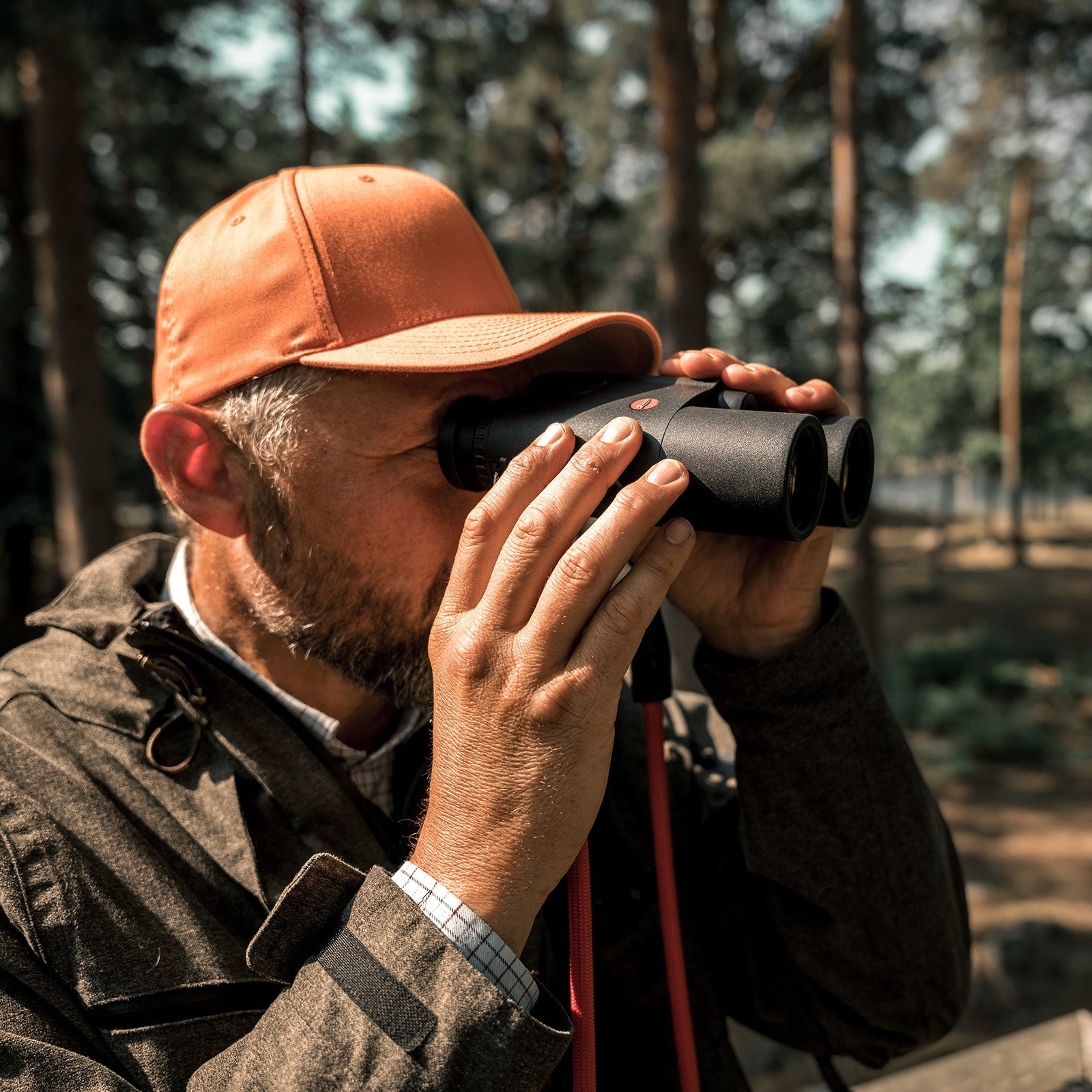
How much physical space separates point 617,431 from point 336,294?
0.55 metres

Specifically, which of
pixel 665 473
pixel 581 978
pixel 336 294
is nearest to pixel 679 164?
pixel 336 294

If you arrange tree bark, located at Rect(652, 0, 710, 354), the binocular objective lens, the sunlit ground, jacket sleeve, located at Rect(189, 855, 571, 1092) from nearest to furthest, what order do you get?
jacket sleeve, located at Rect(189, 855, 571, 1092) < the binocular objective lens < the sunlit ground < tree bark, located at Rect(652, 0, 710, 354)

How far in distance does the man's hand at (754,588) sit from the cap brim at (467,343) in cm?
16

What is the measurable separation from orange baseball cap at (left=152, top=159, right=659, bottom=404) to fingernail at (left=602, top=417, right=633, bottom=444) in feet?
0.88

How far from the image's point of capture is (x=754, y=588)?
54.2 inches

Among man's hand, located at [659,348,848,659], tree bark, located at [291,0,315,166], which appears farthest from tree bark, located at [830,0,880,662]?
man's hand, located at [659,348,848,659]

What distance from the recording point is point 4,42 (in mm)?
5012

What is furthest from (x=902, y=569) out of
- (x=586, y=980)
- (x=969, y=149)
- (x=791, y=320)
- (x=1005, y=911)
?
(x=586, y=980)

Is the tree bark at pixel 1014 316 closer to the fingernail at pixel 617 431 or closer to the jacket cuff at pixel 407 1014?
the fingernail at pixel 617 431

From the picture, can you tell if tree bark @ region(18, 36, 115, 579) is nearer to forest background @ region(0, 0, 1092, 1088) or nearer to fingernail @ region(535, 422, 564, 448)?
forest background @ region(0, 0, 1092, 1088)

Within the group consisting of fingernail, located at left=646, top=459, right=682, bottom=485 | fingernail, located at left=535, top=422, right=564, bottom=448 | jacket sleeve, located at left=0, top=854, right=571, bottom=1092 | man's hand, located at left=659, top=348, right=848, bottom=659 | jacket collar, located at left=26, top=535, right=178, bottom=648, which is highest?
Answer: fingernail, located at left=535, top=422, right=564, bottom=448

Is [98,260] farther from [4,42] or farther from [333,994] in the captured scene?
[333,994]

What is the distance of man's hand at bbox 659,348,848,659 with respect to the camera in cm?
135


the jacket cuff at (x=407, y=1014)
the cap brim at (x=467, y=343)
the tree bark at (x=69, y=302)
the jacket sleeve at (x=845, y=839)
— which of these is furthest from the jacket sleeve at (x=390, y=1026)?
the tree bark at (x=69, y=302)
